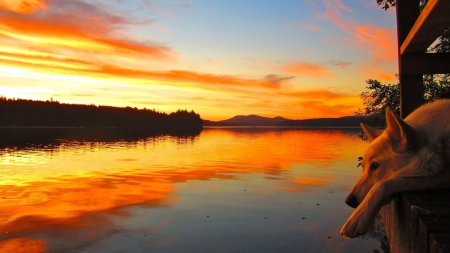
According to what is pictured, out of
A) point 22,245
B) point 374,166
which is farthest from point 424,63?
point 22,245

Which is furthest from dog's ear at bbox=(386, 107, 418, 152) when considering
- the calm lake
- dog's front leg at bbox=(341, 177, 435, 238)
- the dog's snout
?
the calm lake

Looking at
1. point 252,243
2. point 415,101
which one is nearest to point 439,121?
point 415,101

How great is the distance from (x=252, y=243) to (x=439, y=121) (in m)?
9.52

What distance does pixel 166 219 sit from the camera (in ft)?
47.2

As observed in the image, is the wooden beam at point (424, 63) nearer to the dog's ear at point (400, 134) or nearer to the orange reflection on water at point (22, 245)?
the dog's ear at point (400, 134)

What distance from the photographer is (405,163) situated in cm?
278

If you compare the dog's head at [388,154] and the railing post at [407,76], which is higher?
the railing post at [407,76]

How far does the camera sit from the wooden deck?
1.67 metres

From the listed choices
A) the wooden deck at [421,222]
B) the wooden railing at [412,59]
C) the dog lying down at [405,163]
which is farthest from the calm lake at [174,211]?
the wooden deck at [421,222]

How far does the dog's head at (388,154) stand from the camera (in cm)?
271

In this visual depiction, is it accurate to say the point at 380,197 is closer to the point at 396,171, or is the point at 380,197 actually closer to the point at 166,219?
the point at 396,171

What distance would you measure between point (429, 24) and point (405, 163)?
136 centimetres

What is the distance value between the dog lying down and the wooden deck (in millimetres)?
101

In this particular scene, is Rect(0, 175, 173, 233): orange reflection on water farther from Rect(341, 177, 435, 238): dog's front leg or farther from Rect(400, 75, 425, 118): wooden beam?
Rect(341, 177, 435, 238): dog's front leg
